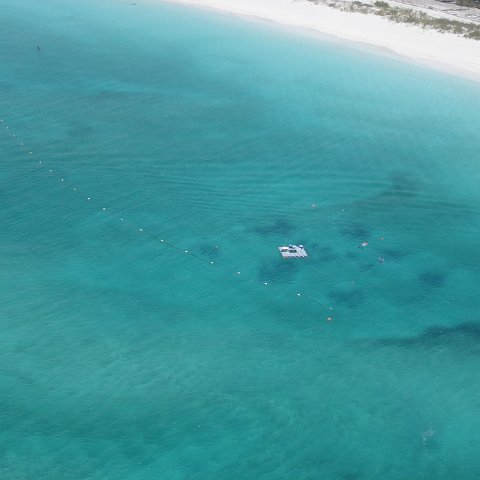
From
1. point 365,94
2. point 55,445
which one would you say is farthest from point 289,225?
point 365,94

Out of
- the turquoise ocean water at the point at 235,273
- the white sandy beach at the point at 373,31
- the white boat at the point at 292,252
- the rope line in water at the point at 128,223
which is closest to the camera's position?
the turquoise ocean water at the point at 235,273

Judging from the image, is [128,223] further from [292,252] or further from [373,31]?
[373,31]

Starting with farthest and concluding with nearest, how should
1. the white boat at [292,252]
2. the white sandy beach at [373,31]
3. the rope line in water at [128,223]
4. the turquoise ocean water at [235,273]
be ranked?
the white sandy beach at [373,31], the white boat at [292,252], the rope line in water at [128,223], the turquoise ocean water at [235,273]

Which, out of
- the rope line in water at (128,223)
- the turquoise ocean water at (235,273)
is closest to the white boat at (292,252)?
the turquoise ocean water at (235,273)

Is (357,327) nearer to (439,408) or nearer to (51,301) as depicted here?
(439,408)

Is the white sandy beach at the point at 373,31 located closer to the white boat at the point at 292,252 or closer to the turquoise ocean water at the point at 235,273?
the turquoise ocean water at the point at 235,273

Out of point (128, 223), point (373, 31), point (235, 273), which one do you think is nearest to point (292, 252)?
point (235, 273)
